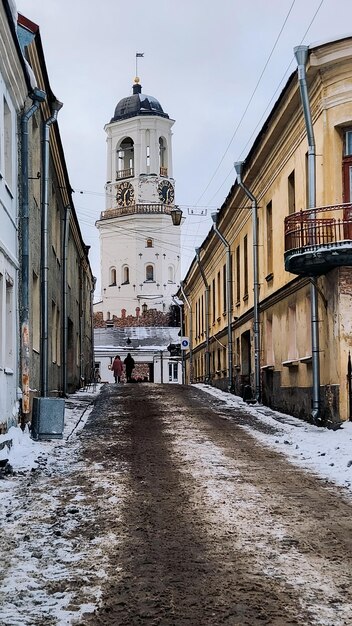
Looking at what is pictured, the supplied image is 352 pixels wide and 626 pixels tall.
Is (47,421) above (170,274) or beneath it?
beneath

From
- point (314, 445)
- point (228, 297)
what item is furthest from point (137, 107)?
point (314, 445)

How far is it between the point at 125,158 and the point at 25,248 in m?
76.3

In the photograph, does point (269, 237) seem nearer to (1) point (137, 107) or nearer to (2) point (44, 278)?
(2) point (44, 278)

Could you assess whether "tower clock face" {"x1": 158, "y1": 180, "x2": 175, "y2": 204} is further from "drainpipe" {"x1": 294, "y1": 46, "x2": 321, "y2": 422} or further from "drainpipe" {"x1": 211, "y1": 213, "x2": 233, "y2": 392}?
"drainpipe" {"x1": 294, "y1": 46, "x2": 321, "y2": 422}

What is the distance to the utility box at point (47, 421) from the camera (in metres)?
14.2

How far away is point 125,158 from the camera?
8975 cm

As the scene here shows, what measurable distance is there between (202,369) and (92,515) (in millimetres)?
36118

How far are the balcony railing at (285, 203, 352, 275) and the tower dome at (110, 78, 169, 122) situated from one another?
72815mm

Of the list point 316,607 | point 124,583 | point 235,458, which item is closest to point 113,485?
point 235,458

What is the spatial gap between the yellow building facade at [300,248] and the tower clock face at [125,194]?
59.0 m

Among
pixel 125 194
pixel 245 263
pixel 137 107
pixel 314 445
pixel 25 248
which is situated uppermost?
pixel 137 107

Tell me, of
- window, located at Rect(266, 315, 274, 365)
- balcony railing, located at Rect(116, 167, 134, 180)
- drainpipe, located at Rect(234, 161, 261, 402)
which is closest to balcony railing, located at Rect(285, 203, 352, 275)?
window, located at Rect(266, 315, 274, 365)

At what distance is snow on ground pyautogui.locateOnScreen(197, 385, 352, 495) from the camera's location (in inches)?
415

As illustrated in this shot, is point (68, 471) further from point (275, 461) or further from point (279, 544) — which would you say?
point (279, 544)
